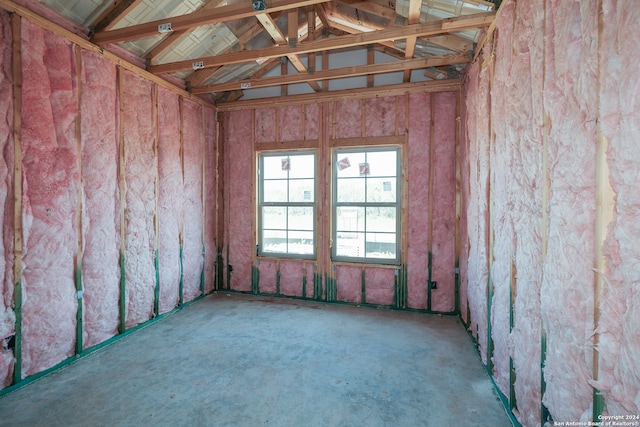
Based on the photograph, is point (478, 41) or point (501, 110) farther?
point (478, 41)

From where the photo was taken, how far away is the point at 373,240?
14.4ft

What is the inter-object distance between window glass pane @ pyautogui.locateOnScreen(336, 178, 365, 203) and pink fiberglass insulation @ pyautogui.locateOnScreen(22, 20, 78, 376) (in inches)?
122

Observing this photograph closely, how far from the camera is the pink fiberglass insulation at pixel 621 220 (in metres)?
1.10

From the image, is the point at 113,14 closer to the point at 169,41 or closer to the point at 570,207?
the point at 169,41

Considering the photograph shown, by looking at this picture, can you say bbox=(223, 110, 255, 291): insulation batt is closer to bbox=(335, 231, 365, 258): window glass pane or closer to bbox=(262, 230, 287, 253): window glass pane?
bbox=(262, 230, 287, 253): window glass pane

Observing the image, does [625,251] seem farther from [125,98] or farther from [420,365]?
[125,98]

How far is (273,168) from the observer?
15.8ft

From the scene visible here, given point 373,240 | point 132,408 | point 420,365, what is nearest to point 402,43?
point 373,240

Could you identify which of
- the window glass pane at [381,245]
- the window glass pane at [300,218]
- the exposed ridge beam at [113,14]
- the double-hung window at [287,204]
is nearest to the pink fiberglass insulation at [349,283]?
the window glass pane at [381,245]

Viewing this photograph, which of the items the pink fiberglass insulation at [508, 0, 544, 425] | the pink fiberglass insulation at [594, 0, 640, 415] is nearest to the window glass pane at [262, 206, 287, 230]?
the pink fiberglass insulation at [508, 0, 544, 425]

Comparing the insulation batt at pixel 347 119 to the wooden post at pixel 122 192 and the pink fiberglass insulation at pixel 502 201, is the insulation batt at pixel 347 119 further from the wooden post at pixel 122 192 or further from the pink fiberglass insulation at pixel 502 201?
the wooden post at pixel 122 192

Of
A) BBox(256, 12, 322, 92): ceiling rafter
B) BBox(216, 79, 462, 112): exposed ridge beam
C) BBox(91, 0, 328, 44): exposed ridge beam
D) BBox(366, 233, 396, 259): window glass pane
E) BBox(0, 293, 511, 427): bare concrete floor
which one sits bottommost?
BBox(0, 293, 511, 427): bare concrete floor

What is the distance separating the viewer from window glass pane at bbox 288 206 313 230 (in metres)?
4.63

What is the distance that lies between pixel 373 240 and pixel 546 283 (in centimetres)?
277
